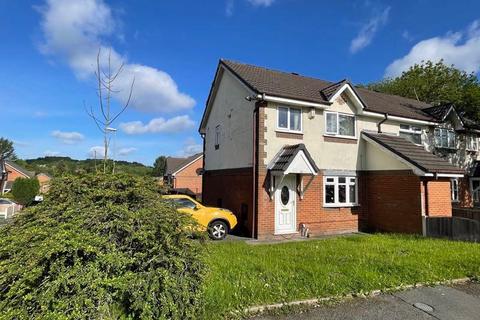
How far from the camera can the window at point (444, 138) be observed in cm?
1854

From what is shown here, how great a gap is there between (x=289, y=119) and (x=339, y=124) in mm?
2954

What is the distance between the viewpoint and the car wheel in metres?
12.7

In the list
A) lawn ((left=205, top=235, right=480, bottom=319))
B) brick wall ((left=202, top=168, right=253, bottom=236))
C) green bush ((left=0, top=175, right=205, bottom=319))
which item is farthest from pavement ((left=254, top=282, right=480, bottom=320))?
brick wall ((left=202, top=168, right=253, bottom=236))

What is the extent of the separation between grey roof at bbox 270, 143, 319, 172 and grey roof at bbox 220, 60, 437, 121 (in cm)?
224

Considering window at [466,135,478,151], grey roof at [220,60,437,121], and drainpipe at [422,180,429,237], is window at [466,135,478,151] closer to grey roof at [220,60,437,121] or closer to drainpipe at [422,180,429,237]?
grey roof at [220,60,437,121]

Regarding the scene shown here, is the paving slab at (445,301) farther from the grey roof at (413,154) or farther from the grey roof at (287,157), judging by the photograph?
the grey roof at (413,154)

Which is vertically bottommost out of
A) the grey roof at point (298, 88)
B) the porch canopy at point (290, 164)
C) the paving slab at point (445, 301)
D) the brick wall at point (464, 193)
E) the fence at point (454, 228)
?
the paving slab at point (445, 301)

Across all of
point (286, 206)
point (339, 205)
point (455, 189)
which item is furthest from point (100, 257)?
point (455, 189)

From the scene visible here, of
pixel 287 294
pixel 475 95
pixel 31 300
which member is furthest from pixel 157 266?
pixel 475 95

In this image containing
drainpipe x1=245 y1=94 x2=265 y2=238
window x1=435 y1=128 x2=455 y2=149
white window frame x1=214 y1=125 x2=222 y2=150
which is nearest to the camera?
drainpipe x1=245 y1=94 x2=265 y2=238

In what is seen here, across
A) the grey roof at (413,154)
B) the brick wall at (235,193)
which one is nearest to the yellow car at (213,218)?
the brick wall at (235,193)

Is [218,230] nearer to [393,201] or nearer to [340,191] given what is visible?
[340,191]

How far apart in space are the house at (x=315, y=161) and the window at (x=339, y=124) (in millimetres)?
49

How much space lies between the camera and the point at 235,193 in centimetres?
1464
